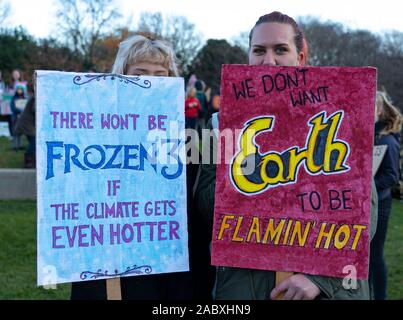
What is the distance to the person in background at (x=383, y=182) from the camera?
483cm

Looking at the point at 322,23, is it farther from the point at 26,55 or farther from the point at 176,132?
the point at 176,132

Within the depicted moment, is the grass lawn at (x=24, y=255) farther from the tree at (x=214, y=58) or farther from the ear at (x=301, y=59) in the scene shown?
the tree at (x=214, y=58)

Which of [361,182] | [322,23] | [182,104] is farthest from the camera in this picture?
[322,23]

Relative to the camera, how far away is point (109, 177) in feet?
7.08

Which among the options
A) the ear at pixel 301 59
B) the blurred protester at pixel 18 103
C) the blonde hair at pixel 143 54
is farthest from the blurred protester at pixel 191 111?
the ear at pixel 301 59

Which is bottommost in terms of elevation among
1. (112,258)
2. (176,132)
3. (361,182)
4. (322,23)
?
(112,258)

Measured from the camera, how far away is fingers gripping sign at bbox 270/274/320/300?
1999mm

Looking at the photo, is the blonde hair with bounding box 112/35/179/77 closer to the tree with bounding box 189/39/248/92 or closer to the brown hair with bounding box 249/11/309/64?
the brown hair with bounding box 249/11/309/64

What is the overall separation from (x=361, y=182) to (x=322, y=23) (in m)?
20.1

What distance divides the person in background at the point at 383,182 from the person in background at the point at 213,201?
284 cm

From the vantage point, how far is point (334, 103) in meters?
2.04

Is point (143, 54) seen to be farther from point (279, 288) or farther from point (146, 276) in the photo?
point (279, 288)

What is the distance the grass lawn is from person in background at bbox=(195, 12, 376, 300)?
2948mm
